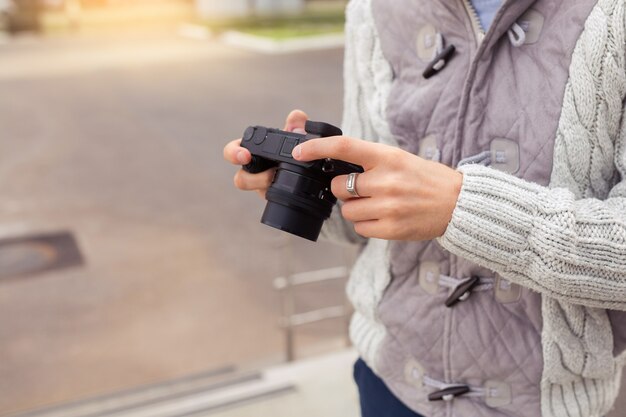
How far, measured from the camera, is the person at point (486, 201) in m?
0.84

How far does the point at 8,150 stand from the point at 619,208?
7.44m

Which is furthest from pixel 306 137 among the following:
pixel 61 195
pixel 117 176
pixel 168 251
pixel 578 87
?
pixel 117 176

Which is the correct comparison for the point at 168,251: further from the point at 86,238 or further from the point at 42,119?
the point at 42,119

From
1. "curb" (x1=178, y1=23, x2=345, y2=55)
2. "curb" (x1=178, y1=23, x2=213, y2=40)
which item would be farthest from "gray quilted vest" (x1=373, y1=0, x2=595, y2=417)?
"curb" (x1=178, y1=23, x2=213, y2=40)

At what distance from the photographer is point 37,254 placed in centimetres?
496

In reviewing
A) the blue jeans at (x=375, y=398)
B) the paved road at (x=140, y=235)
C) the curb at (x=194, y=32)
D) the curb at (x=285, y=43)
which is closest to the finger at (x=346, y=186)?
the blue jeans at (x=375, y=398)

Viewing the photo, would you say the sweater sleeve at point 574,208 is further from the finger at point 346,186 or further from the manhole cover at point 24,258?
the manhole cover at point 24,258

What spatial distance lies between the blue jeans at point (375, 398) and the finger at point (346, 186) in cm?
39

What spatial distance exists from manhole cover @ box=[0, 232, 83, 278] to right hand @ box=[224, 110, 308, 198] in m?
3.92

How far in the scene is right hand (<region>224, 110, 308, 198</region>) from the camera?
106cm

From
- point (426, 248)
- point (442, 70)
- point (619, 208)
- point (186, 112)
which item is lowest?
point (186, 112)

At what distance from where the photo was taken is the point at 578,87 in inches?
34.9

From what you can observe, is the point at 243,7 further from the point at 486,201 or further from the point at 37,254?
the point at 486,201

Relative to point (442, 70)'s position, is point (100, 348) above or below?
below
